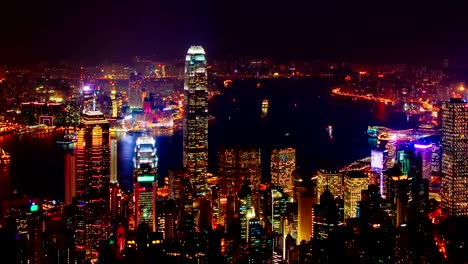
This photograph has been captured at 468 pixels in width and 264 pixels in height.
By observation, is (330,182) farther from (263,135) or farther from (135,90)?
(135,90)

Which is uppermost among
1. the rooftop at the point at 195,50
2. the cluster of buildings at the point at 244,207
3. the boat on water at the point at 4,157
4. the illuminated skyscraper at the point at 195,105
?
the rooftop at the point at 195,50

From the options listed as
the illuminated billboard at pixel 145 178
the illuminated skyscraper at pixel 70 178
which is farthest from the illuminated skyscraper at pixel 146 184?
the illuminated skyscraper at pixel 70 178

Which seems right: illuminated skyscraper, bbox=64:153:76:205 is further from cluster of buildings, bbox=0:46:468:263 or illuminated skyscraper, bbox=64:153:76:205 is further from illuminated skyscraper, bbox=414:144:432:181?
illuminated skyscraper, bbox=414:144:432:181

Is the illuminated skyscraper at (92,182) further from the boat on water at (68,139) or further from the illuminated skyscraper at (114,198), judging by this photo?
the boat on water at (68,139)

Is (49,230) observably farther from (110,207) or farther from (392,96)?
(392,96)

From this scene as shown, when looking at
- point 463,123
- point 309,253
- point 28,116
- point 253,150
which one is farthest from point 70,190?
point 463,123

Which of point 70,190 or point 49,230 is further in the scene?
point 70,190

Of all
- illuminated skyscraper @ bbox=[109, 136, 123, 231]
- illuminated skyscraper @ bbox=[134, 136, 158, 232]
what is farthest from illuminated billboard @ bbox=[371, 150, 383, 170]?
illuminated skyscraper @ bbox=[109, 136, 123, 231]

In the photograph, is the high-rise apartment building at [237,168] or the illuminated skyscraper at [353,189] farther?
the high-rise apartment building at [237,168]
